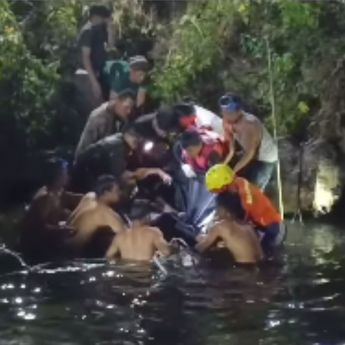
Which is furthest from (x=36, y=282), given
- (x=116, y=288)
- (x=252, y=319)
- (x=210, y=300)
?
(x=252, y=319)

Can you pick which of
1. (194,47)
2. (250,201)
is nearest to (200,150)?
(250,201)

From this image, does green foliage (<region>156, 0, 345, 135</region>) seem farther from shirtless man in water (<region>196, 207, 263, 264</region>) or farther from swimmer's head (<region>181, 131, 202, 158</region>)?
shirtless man in water (<region>196, 207, 263, 264</region>)

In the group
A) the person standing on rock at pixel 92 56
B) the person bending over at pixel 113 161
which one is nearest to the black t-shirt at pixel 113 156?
the person bending over at pixel 113 161

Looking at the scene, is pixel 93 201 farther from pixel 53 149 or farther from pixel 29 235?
pixel 53 149

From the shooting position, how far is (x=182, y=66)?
53.0 ft

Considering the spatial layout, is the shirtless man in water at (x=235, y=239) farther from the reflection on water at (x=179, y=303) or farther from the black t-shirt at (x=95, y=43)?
the black t-shirt at (x=95, y=43)

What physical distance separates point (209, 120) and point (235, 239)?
11.0ft

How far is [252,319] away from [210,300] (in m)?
0.85

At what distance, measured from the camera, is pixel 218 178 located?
11.8 meters

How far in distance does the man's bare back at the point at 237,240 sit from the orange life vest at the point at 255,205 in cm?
37

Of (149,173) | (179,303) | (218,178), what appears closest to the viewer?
(179,303)

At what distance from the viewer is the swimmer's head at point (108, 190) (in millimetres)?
11875

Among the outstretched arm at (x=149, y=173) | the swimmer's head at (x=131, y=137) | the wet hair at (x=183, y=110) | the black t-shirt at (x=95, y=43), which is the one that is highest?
the black t-shirt at (x=95, y=43)

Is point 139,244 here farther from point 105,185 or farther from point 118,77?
point 118,77
